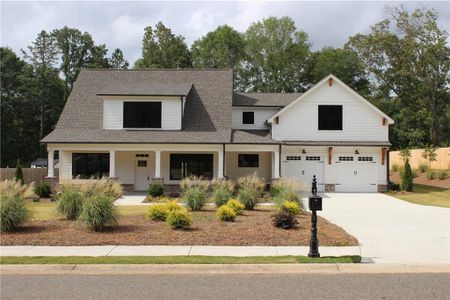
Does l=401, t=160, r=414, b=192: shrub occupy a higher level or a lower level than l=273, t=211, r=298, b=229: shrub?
higher

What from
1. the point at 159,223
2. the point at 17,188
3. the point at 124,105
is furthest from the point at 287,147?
the point at 17,188

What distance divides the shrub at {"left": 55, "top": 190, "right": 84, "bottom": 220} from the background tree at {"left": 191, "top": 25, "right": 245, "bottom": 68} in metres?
48.9

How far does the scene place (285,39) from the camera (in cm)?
6425

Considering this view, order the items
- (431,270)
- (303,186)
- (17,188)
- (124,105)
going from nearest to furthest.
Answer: (431,270)
(17,188)
(303,186)
(124,105)

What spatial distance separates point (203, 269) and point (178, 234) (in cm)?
363

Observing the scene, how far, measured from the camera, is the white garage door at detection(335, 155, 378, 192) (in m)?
29.9

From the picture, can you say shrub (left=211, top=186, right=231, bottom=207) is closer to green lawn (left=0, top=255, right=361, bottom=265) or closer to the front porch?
green lawn (left=0, top=255, right=361, bottom=265)

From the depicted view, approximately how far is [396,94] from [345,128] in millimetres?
32007

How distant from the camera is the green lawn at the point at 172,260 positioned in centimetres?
971
